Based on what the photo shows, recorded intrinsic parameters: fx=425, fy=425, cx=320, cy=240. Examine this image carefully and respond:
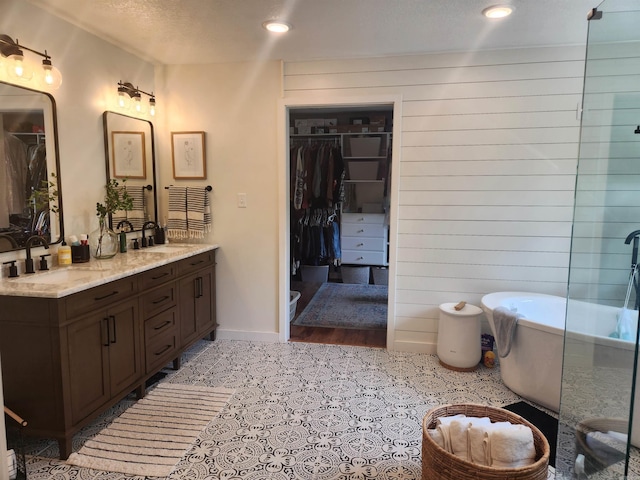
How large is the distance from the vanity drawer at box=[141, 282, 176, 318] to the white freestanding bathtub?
2267mm

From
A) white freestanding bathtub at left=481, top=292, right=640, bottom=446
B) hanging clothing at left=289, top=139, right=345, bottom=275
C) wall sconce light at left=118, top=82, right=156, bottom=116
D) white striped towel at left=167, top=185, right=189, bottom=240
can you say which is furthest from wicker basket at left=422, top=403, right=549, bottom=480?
hanging clothing at left=289, top=139, right=345, bottom=275

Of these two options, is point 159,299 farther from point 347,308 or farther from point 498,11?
point 498,11

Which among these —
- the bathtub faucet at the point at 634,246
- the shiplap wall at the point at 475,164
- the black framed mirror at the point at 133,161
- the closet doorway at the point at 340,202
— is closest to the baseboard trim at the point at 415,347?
the shiplap wall at the point at 475,164

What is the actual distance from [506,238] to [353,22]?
6.57 ft

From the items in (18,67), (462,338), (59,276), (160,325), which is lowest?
(462,338)

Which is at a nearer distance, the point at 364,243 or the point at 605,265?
the point at 605,265

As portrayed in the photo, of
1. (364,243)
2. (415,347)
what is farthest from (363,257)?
(415,347)

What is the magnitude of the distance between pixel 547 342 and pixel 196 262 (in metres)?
2.59

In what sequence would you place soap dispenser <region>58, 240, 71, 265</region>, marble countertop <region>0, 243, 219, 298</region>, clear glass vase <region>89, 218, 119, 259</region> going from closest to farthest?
marble countertop <region>0, 243, 219, 298</region> < soap dispenser <region>58, 240, 71, 265</region> < clear glass vase <region>89, 218, 119, 259</region>

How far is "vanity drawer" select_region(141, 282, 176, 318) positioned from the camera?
276 cm

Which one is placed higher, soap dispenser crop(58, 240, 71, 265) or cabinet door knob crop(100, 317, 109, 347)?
soap dispenser crop(58, 240, 71, 265)

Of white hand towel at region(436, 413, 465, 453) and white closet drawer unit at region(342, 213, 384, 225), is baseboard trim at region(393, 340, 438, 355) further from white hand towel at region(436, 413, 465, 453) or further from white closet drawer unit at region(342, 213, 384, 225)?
white closet drawer unit at region(342, 213, 384, 225)

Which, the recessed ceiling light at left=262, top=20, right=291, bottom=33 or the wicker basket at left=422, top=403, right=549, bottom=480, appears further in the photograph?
the recessed ceiling light at left=262, top=20, right=291, bottom=33

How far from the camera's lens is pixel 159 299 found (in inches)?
115
